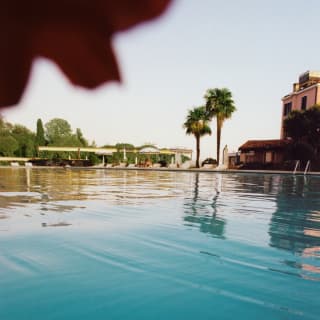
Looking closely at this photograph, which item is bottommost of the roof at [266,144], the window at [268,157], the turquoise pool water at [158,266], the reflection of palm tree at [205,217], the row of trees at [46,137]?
the turquoise pool water at [158,266]

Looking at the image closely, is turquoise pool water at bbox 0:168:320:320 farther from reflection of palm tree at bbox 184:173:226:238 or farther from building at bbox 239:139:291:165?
building at bbox 239:139:291:165

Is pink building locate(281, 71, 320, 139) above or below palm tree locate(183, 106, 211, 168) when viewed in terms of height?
above

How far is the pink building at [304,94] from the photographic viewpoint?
29344mm

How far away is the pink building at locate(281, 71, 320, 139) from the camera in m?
29.3

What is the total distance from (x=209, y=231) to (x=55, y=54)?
480 centimetres

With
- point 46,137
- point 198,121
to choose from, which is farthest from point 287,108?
point 46,137

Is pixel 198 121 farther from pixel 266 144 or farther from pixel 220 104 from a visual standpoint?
pixel 266 144

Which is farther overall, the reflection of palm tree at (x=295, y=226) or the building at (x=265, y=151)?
the building at (x=265, y=151)

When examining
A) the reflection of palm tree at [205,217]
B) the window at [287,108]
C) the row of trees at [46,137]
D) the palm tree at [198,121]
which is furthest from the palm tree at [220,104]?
the row of trees at [46,137]

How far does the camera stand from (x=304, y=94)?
3145 centimetres

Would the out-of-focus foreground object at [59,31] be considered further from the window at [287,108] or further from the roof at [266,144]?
the window at [287,108]

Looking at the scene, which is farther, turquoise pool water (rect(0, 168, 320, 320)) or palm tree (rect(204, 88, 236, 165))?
palm tree (rect(204, 88, 236, 165))

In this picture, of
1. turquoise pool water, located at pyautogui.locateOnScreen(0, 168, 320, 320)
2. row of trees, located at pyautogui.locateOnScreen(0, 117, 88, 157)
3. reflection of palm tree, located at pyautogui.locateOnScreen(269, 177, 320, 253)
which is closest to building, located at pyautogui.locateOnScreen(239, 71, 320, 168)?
reflection of palm tree, located at pyautogui.locateOnScreen(269, 177, 320, 253)

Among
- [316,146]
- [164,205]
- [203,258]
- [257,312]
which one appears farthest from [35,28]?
[316,146]
